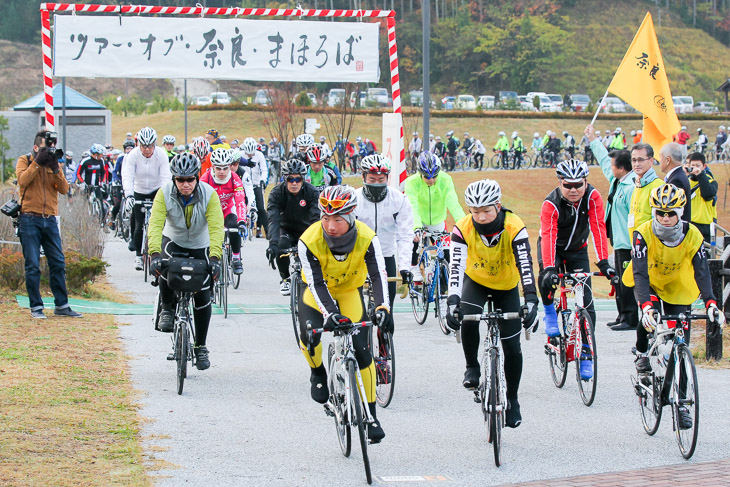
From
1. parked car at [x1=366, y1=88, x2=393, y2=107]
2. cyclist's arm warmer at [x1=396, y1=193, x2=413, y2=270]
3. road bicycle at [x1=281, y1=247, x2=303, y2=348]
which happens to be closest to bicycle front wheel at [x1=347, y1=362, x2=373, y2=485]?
cyclist's arm warmer at [x1=396, y1=193, x2=413, y2=270]

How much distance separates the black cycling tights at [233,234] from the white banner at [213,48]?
2.93 meters

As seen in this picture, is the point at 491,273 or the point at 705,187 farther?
the point at 705,187

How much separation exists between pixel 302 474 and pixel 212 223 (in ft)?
10.4

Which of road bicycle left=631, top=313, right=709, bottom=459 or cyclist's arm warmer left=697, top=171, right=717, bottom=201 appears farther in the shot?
cyclist's arm warmer left=697, top=171, right=717, bottom=201

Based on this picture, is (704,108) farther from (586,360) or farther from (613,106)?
(586,360)

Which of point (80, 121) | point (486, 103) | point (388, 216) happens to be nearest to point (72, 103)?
point (80, 121)

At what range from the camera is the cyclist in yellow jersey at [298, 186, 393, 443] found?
672 centimetres

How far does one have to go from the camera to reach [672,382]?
6.89 metres

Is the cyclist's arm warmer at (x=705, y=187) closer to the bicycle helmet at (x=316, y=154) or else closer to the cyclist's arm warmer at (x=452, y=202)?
the cyclist's arm warmer at (x=452, y=202)

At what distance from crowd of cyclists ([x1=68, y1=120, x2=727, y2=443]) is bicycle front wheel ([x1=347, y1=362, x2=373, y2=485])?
323 mm

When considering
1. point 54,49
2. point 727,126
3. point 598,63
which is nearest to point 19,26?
point 598,63

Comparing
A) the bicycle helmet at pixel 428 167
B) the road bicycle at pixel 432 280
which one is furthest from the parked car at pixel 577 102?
the bicycle helmet at pixel 428 167

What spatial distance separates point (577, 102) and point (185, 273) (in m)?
85.0

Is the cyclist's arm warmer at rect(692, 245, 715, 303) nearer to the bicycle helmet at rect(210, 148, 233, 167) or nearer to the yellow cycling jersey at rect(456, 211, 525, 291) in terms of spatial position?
the yellow cycling jersey at rect(456, 211, 525, 291)
